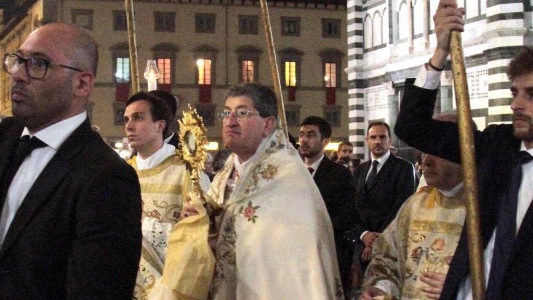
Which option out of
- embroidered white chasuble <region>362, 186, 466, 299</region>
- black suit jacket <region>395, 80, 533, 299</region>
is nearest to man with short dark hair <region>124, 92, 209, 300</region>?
embroidered white chasuble <region>362, 186, 466, 299</region>

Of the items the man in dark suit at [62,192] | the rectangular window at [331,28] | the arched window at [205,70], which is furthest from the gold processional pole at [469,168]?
the rectangular window at [331,28]

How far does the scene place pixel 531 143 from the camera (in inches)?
137

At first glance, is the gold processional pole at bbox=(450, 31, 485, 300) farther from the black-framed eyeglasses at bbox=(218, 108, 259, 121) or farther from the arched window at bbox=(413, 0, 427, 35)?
the arched window at bbox=(413, 0, 427, 35)

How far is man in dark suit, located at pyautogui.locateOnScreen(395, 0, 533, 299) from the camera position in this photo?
334 cm

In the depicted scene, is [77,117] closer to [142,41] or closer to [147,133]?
[147,133]

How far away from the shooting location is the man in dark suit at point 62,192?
286 centimetres

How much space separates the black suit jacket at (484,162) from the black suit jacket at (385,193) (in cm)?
454

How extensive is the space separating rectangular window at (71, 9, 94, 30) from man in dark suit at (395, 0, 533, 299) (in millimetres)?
46811

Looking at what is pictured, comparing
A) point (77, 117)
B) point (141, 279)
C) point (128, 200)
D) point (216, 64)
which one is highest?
point (216, 64)

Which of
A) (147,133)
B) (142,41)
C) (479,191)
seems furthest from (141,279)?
(142,41)

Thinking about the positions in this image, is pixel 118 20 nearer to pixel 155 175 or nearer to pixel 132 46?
pixel 132 46

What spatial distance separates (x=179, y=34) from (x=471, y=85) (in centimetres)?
3110

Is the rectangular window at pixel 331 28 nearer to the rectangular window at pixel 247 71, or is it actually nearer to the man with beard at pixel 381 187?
the rectangular window at pixel 247 71

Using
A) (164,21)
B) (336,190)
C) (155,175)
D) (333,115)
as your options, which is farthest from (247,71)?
(155,175)
